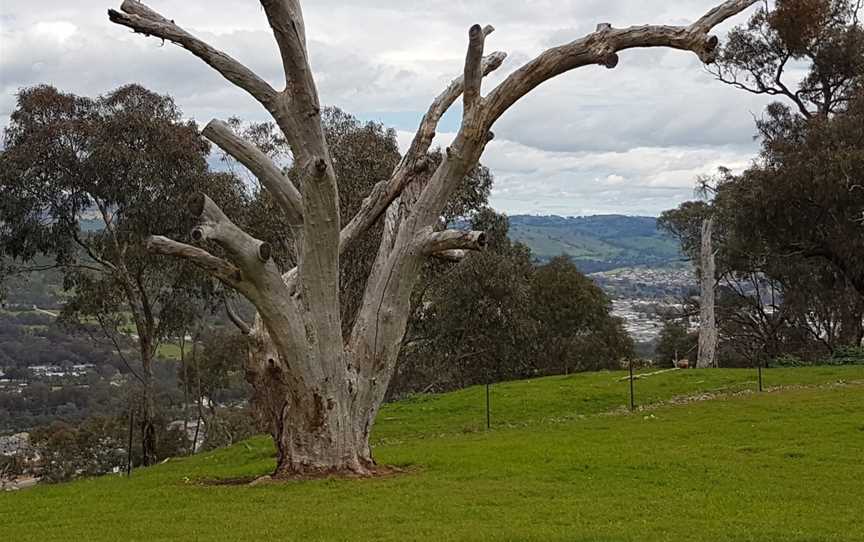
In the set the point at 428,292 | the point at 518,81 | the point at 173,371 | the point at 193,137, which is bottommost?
the point at 173,371

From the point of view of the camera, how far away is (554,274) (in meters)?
40.3

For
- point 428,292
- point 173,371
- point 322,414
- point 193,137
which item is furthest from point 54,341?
point 322,414

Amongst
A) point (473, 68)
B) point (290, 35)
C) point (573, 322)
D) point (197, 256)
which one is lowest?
point (573, 322)

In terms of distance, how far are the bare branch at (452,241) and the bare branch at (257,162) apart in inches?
71.0

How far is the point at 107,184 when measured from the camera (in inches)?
910

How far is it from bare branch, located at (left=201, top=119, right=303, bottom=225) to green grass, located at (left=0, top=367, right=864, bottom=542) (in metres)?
3.75

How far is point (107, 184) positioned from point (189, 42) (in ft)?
39.8

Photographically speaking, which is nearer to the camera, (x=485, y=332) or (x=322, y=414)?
(x=322, y=414)

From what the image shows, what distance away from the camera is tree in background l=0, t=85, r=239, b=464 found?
2292 centimetres

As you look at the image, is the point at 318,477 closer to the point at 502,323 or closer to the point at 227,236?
the point at 227,236

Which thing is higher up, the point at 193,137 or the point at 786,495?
the point at 193,137

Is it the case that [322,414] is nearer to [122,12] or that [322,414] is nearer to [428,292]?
[122,12]

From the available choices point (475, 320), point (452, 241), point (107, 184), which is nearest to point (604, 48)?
point (452, 241)

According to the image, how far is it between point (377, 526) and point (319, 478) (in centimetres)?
360
